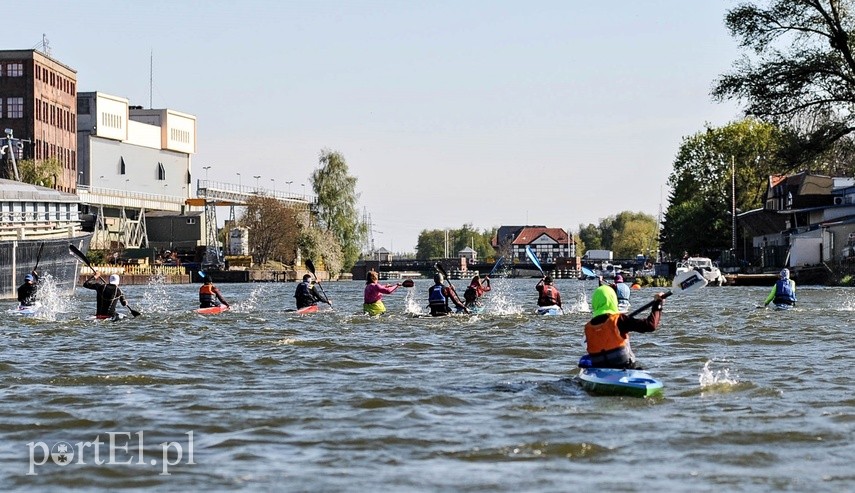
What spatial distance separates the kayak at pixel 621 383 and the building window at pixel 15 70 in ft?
335

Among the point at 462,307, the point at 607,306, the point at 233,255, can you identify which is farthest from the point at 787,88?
the point at 233,255

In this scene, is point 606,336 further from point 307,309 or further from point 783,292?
point 783,292

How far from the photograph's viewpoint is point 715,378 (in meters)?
19.5

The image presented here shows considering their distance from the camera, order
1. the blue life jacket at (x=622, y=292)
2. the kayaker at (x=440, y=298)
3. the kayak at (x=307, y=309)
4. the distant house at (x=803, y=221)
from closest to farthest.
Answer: the kayaker at (x=440, y=298) < the blue life jacket at (x=622, y=292) < the kayak at (x=307, y=309) < the distant house at (x=803, y=221)

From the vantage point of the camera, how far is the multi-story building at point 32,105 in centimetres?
11138

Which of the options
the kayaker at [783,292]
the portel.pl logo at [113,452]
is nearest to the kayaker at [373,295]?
the kayaker at [783,292]

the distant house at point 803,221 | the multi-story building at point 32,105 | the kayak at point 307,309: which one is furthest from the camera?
the multi-story building at point 32,105

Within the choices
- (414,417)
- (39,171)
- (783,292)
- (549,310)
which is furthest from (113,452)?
(39,171)

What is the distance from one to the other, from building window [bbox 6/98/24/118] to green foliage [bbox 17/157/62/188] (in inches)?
349

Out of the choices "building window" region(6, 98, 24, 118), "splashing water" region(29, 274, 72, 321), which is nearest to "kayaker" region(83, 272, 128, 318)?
"splashing water" region(29, 274, 72, 321)

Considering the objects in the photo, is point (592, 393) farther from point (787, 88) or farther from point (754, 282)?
point (754, 282)

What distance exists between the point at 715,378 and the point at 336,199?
115 metres

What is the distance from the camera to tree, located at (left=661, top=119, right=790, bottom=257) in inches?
4688

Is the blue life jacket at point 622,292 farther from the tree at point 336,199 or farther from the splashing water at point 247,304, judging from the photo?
the tree at point 336,199
